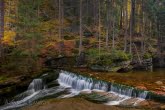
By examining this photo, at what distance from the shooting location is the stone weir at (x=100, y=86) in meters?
17.9

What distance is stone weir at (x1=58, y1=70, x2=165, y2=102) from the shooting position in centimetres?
1789

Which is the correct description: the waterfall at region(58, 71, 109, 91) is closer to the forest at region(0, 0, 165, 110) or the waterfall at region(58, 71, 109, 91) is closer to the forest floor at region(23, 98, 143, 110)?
the forest at region(0, 0, 165, 110)

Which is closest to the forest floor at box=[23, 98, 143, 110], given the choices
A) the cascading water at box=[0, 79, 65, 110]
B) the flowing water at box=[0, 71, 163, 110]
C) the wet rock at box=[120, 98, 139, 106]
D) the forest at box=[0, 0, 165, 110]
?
the forest at box=[0, 0, 165, 110]

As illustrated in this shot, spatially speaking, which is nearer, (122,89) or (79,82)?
(122,89)

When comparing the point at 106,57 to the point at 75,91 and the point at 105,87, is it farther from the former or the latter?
the point at 75,91

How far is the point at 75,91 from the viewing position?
2075 cm

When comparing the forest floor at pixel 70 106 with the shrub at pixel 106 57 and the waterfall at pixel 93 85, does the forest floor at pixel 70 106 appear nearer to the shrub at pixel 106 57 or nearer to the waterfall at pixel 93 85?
the waterfall at pixel 93 85

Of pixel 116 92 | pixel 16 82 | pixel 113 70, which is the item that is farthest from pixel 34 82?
pixel 113 70

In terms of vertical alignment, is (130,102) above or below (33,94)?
above

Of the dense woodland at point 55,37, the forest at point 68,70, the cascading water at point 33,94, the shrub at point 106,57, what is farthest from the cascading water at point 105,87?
the shrub at point 106,57

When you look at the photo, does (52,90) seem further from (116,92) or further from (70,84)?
(116,92)

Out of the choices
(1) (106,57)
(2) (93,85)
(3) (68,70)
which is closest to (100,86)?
(2) (93,85)

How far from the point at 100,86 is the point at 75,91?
1879mm

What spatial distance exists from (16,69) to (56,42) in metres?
9.07
